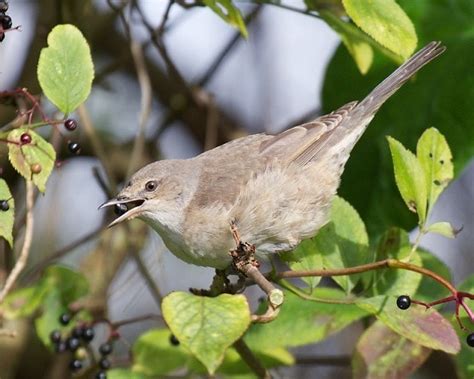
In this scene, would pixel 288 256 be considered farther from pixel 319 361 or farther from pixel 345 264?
pixel 319 361

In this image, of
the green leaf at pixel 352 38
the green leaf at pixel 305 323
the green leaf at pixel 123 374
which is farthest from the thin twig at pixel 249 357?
the green leaf at pixel 352 38

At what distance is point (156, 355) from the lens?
323 cm

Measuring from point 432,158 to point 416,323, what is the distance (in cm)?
45

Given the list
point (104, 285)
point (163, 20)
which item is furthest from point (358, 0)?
point (104, 285)

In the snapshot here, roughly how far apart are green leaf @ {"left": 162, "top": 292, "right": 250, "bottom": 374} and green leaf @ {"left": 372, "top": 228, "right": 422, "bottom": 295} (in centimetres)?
71

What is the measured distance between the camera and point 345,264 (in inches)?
105

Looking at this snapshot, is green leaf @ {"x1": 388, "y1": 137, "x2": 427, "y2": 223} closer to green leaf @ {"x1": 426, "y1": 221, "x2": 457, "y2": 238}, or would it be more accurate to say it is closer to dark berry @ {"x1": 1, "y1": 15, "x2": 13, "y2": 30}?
green leaf @ {"x1": 426, "y1": 221, "x2": 457, "y2": 238}

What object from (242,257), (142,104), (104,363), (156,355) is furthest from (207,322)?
(142,104)

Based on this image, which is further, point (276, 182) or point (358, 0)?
→ point (276, 182)

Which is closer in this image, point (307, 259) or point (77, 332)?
point (307, 259)

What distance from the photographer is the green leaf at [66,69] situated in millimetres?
2328

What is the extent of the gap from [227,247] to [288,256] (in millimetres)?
213

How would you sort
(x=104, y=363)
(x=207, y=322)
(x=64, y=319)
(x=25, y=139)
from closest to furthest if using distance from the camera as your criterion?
1. (x=207, y=322)
2. (x=25, y=139)
3. (x=104, y=363)
4. (x=64, y=319)

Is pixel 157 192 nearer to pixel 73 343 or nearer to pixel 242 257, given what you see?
pixel 73 343
